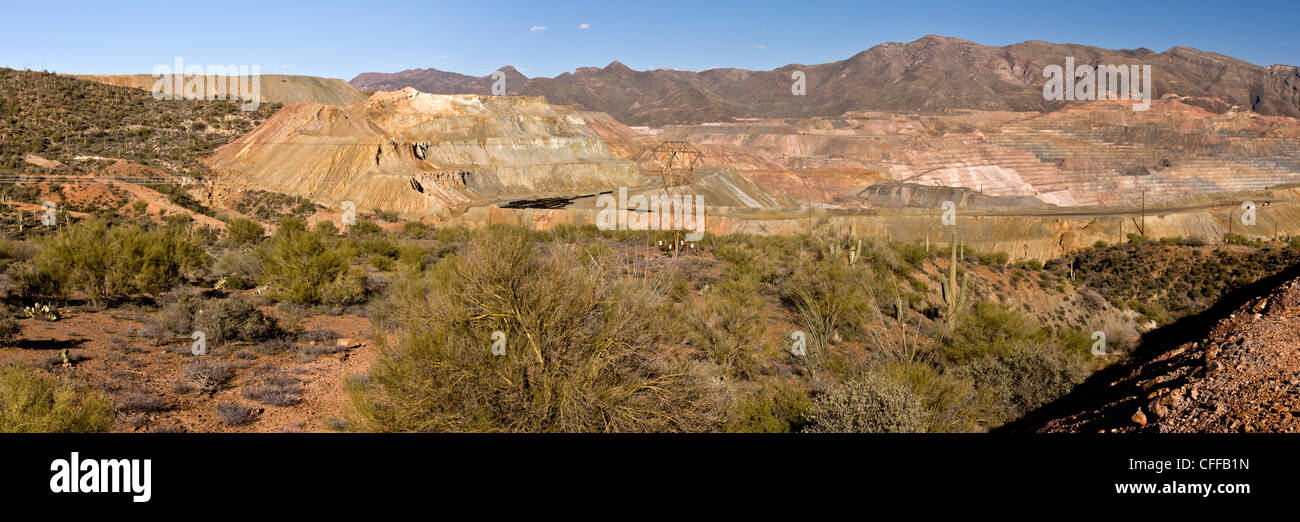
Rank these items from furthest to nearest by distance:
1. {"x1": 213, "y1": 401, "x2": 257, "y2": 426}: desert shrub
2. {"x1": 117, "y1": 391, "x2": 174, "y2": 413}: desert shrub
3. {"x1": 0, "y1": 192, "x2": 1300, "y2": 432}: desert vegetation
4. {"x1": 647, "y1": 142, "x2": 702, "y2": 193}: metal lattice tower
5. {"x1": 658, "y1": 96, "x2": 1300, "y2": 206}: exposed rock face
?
{"x1": 658, "y1": 96, "x2": 1300, "y2": 206}: exposed rock face < {"x1": 647, "y1": 142, "x2": 702, "y2": 193}: metal lattice tower < {"x1": 213, "y1": 401, "x2": 257, "y2": 426}: desert shrub < {"x1": 117, "y1": 391, "x2": 174, "y2": 413}: desert shrub < {"x1": 0, "y1": 192, "x2": 1300, "y2": 432}: desert vegetation

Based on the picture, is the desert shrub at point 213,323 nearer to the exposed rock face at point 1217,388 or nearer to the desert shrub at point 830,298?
the desert shrub at point 830,298

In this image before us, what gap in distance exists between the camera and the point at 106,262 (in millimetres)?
17219

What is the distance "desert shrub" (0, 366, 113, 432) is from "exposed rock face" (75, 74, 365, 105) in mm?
92749

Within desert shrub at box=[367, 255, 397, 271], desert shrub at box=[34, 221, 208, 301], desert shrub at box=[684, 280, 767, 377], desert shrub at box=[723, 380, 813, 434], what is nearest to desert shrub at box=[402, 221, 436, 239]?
desert shrub at box=[367, 255, 397, 271]

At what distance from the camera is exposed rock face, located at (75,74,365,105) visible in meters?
87.0

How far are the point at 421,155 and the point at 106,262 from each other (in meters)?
52.4

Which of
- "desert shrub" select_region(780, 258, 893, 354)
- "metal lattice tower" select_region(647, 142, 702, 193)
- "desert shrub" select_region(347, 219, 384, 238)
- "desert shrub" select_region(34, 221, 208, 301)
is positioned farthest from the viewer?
"desert shrub" select_region(347, 219, 384, 238)

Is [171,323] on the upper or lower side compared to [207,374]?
upper

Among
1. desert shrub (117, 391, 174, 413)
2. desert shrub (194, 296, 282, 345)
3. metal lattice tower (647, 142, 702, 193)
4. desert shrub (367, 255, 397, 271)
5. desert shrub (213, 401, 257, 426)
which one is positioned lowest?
desert shrub (213, 401, 257, 426)

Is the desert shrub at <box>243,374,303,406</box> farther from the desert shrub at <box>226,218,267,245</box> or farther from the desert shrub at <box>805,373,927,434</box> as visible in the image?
the desert shrub at <box>226,218,267,245</box>

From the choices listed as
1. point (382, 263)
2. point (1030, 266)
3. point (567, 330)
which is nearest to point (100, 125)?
point (382, 263)

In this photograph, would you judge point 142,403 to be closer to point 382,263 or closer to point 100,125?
point 382,263

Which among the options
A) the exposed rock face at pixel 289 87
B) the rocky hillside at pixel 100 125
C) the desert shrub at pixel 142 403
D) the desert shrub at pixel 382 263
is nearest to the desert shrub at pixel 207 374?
the desert shrub at pixel 142 403

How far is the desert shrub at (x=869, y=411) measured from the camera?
9008mm
